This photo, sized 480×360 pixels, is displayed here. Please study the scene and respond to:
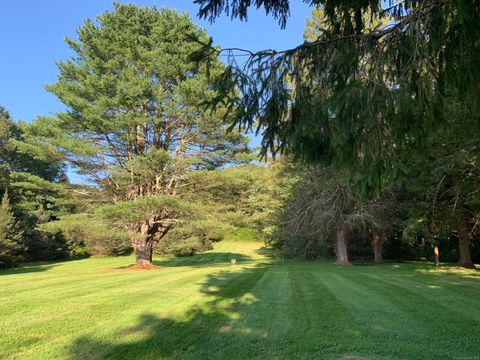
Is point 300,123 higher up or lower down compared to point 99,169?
lower down

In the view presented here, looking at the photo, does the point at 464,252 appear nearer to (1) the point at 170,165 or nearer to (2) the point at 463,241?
(2) the point at 463,241

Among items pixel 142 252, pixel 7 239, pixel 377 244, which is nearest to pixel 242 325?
pixel 142 252

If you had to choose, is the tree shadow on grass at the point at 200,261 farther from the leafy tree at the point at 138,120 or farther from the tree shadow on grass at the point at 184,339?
the tree shadow on grass at the point at 184,339

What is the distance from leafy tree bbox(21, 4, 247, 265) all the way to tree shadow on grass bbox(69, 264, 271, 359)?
11.7 metres

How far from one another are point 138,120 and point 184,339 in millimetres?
14406

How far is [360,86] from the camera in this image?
13.4 feet

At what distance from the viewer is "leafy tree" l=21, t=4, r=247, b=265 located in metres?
18.5

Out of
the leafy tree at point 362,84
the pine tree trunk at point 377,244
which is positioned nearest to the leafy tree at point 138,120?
the pine tree trunk at point 377,244

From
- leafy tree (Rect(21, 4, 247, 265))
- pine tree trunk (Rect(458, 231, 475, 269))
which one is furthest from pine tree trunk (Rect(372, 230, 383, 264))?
leafy tree (Rect(21, 4, 247, 265))

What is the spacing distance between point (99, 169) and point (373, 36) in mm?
17970

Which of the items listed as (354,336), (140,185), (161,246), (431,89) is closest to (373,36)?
(431,89)

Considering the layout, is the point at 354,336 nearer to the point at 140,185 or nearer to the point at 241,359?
the point at 241,359

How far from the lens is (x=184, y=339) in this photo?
5305mm

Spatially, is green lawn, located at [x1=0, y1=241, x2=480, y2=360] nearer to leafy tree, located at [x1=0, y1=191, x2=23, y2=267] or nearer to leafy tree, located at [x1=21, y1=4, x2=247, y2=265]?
leafy tree, located at [x1=21, y1=4, x2=247, y2=265]
